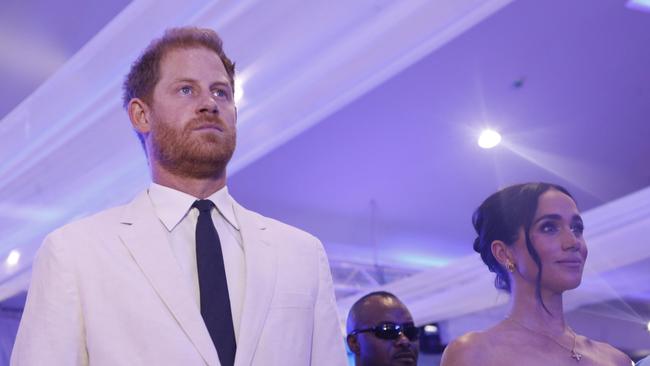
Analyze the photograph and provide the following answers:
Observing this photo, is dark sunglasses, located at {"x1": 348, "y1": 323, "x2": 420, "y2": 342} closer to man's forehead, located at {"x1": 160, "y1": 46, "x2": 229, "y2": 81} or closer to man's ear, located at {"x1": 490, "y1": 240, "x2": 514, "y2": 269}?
man's ear, located at {"x1": 490, "y1": 240, "x2": 514, "y2": 269}

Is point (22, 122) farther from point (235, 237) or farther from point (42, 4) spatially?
point (235, 237)

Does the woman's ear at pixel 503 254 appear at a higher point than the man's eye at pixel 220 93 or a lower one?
lower

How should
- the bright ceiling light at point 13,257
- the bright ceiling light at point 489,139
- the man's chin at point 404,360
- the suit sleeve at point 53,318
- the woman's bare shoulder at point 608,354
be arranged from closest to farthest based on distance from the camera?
1. the suit sleeve at point 53,318
2. the woman's bare shoulder at point 608,354
3. the man's chin at point 404,360
4. the bright ceiling light at point 489,139
5. the bright ceiling light at point 13,257

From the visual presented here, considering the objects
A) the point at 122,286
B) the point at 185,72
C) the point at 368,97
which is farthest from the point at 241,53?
the point at 122,286

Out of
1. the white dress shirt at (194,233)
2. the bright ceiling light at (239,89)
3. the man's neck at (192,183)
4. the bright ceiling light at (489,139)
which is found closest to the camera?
the white dress shirt at (194,233)

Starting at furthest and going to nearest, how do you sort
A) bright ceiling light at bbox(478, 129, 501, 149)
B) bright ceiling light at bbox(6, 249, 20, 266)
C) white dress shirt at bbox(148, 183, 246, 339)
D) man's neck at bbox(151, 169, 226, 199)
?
bright ceiling light at bbox(6, 249, 20, 266)
bright ceiling light at bbox(478, 129, 501, 149)
man's neck at bbox(151, 169, 226, 199)
white dress shirt at bbox(148, 183, 246, 339)

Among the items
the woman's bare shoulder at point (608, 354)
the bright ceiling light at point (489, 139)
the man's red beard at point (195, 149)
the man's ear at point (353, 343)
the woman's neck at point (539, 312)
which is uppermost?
the bright ceiling light at point (489, 139)

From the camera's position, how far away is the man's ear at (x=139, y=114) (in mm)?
1999

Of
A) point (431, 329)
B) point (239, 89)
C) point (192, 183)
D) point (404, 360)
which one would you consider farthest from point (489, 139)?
point (431, 329)

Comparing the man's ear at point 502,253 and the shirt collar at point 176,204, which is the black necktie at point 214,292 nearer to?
the shirt collar at point 176,204

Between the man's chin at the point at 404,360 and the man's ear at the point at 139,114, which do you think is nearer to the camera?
the man's ear at the point at 139,114

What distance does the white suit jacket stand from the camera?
5.16 ft

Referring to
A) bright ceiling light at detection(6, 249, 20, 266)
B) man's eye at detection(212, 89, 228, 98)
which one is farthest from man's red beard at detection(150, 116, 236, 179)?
bright ceiling light at detection(6, 249, 20, 266)

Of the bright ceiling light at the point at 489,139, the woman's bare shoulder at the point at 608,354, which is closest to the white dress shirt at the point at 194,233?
the woman's bare shoulder at the point at 608,354
